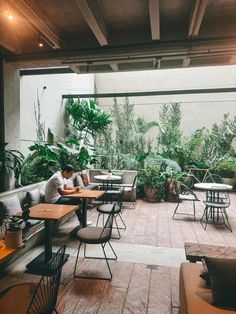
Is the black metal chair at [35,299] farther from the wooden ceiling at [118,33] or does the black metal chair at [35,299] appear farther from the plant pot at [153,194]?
the plant pot at [153,194]

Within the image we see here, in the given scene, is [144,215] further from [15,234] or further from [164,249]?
[15,234]

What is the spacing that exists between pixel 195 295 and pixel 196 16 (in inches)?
113

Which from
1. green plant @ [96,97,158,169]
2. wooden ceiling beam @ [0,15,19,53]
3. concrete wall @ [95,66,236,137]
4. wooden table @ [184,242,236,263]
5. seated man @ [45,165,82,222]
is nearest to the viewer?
wooden table @ [184,242,236,263]

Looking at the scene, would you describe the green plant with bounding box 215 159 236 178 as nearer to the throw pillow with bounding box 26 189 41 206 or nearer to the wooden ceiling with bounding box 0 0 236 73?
the wooden ceiling with bounding box 0 0 236 73

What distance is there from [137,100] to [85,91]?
2061mm

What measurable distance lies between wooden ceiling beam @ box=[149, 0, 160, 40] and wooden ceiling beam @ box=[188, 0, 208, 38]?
403 millimetres

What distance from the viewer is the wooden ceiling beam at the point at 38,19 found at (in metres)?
2.82

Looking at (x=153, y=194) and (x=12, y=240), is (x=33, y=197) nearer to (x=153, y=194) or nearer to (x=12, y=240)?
(x=12, y=240)

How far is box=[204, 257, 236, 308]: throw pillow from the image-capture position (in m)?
1.71

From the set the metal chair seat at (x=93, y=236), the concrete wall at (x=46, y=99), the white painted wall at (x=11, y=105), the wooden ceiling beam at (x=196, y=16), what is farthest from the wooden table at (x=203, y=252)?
the concrete wall at (x=46, y=99)

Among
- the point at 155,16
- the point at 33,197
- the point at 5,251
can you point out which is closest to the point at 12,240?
the point at 5,251

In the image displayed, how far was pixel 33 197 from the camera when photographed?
4.20 meters

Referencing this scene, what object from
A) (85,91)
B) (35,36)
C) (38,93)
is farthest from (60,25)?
(85,91)

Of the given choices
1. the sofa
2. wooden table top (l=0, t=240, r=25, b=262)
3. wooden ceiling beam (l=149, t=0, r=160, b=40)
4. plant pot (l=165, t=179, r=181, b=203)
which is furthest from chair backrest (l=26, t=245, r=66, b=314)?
plant pot (l=165, t=179, r=181, b=203)
